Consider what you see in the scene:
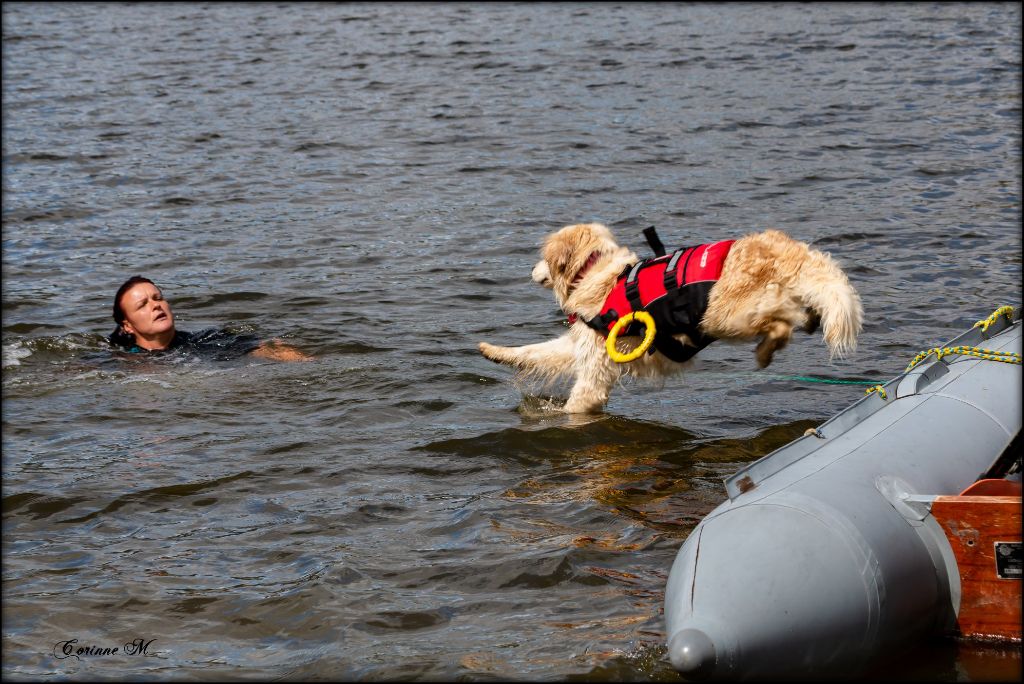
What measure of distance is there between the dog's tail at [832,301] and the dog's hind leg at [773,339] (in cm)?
22

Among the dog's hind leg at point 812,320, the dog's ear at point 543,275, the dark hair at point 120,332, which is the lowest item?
the dark hair at point 120,332

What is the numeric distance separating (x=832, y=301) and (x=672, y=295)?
39.1 inches

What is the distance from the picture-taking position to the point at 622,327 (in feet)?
22.1

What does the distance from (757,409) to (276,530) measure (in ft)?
11.3

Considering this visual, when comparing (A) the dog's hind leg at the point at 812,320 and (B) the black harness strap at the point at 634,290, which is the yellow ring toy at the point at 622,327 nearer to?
(B) the black harness strap at the point at 634,290

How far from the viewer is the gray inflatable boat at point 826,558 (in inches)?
150

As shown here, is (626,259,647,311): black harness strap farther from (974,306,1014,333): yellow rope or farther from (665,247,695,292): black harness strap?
(974,306,1014,333): yellow rope

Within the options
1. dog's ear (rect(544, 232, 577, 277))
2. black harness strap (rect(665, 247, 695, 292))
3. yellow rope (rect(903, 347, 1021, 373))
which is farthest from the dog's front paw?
yellow rope (rect(903, 347, 1021, 373))

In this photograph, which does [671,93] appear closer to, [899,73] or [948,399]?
[899,73]

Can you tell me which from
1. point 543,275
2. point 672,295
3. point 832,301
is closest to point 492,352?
point 543,275

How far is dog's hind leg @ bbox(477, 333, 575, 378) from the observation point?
7305 millimetres

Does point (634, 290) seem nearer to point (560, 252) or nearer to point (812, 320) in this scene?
point (560, 252)

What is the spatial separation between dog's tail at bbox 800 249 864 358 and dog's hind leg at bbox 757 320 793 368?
22cm

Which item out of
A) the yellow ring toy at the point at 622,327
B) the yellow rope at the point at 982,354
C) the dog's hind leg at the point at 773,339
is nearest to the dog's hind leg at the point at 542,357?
the yellow ring toy at the point at 622,327
